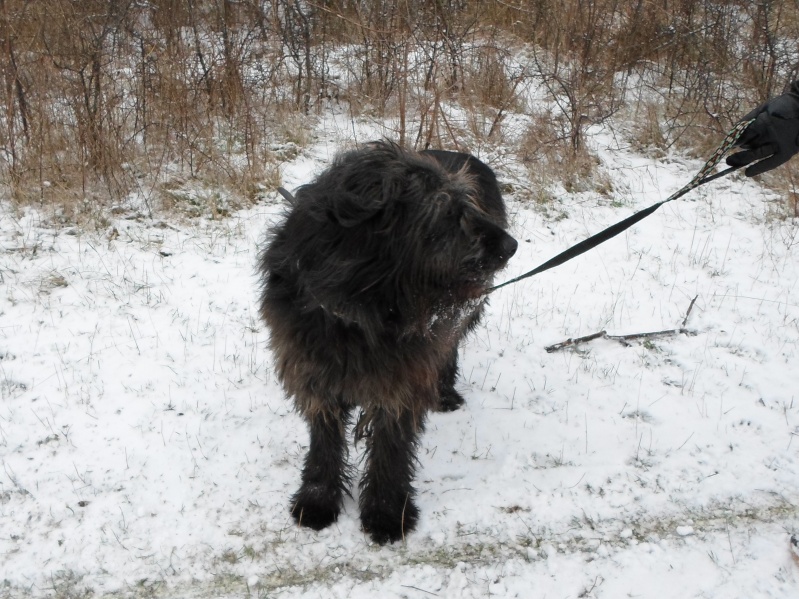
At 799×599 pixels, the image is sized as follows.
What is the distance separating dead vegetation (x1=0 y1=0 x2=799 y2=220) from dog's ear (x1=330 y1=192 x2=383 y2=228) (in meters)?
3.73

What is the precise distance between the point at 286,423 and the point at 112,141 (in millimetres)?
3845

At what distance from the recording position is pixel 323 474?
2.90 metres

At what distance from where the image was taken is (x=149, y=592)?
251 cm

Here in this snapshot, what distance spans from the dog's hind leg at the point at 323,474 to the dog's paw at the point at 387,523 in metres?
0.16

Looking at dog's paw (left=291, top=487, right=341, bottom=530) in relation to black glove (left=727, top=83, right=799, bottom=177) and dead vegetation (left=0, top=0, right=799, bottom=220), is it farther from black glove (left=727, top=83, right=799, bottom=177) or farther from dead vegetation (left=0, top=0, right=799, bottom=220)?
dead vegetation (left=0, top=0, right=799, bottom=220)

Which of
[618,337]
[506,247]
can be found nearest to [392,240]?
[506,247]

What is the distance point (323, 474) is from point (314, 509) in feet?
0.51

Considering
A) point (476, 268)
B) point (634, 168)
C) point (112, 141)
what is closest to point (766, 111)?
point (476, 268)

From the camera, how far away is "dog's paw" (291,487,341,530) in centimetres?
284

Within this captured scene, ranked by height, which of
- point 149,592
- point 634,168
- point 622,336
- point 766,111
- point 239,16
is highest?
point 239,16

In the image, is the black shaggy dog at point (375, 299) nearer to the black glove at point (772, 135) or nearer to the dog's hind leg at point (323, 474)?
the dog's hind leg at point (323, 474)

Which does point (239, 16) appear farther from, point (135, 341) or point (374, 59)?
point (135, 341)

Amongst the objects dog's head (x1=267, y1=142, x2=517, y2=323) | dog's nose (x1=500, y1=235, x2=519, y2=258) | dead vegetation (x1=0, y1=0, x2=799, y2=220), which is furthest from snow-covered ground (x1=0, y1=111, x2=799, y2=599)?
dog's nose (x1=500, y1=235, x2=519, y2=258)

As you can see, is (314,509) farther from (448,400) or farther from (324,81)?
(324,81)
